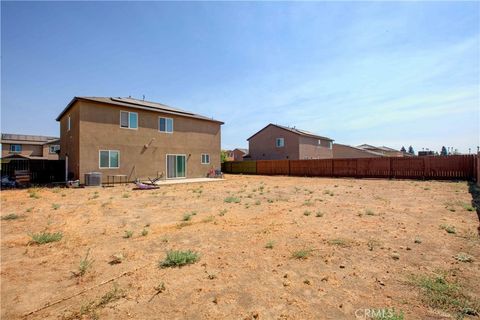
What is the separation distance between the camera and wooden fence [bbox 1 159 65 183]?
1706cm

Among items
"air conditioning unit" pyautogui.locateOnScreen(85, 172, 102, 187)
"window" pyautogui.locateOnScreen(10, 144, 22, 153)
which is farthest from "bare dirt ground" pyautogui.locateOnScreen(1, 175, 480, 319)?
"window" pyautogui.locateOnScreen(10, 144, 22, 153)

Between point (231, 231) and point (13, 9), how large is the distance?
33.9 feet

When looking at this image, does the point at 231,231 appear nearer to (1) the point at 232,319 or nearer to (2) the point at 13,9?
(1) the point at 232,319

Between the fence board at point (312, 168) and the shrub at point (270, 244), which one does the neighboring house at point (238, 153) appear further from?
the shrub at point (270, 244)

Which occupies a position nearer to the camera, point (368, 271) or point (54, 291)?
point (54, 291)

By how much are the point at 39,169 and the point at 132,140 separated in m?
6.96

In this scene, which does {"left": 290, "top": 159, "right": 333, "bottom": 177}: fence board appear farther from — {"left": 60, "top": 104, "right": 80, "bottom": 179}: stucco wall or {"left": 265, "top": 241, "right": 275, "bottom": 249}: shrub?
{"left": 265, "top": 241, "right": 275, "bottom": 249}: shrub

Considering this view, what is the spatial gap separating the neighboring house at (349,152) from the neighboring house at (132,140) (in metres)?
29.6

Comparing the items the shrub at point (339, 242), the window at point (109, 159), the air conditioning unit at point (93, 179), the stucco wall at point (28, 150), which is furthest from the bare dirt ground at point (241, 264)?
the stucco wall at point (28, 150)

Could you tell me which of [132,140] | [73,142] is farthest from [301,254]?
[73,142]

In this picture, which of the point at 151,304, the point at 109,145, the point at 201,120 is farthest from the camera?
the point at 201,120

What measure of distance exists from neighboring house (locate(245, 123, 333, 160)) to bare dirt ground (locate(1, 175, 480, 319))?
2600 centimetres

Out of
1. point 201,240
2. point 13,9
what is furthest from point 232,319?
point 13,9

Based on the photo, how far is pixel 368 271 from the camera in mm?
3488
